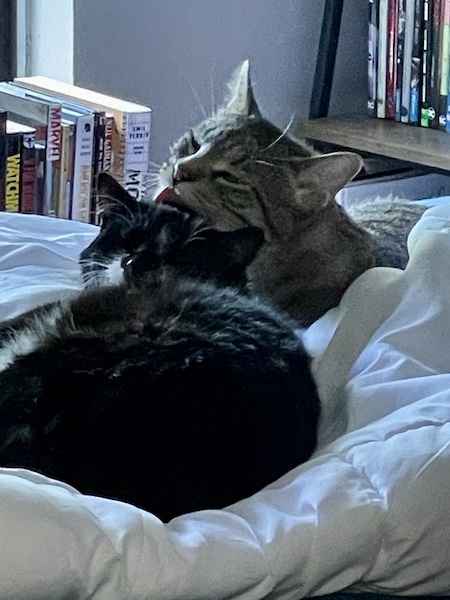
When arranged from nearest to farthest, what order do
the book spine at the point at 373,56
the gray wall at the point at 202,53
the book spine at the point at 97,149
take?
the book spine at the point at 97,149 → the gray wall at the point at 202,53 → the book spine at the point at 373,56

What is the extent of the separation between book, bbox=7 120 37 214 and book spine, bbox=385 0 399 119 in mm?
950

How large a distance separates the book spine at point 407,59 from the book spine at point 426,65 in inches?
1.3

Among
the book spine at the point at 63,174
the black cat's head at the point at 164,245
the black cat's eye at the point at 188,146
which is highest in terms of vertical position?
the black cat's eye at the point at 188,146

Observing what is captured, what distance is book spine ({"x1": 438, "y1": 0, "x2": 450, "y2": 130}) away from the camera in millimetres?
2311

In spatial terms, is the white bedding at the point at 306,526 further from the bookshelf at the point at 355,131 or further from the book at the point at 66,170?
the bookshelf at the point at 355,131

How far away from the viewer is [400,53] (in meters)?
2.41

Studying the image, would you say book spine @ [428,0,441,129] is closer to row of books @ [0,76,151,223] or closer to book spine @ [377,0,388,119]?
book spine @ [377,0,388,119]

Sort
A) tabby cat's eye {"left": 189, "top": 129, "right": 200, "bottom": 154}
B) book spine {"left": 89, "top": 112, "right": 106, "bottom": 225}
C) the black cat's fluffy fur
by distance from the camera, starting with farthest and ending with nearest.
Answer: book spine {"left": 89, "top": 112, "right": 106, "bottom": 225} < tabby cat's eye {"left": 189, "top": 129, "right": 200, "bottom": 154} < the black cat's fluffy fur

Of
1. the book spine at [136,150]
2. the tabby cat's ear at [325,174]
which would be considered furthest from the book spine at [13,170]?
the tabby cat's ear at [325,174]

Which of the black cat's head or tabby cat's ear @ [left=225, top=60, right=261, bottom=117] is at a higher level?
tabby cat's ear @ [left=225, top=60, right=261, bottom=117]

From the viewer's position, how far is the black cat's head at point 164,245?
1.25 meters

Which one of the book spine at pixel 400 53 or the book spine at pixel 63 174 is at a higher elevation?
the book spine at pixel 400 53

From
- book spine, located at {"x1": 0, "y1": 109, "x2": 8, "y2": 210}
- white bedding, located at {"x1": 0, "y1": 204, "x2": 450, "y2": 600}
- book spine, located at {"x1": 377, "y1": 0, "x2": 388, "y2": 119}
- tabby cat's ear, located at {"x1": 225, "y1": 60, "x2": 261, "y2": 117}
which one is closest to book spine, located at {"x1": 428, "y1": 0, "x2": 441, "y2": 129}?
book spine, located at {"x1": 377, "y1": 0, "x2": 388, "y2": 119}

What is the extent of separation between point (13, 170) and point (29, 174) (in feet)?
0.13
